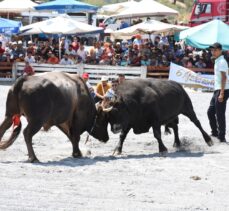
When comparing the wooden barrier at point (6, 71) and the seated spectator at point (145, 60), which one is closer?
the seated spectator at point (145, 60)

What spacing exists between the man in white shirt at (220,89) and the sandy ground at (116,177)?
37cm

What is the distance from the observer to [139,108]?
12555 millimetres

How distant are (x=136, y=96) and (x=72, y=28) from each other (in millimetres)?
14723

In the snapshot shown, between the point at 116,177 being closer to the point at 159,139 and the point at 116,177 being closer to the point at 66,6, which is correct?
the point at 159,139

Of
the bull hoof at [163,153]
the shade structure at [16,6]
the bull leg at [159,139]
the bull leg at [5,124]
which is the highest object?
the bull leg at [5,124]

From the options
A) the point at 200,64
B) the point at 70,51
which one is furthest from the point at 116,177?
the point at 70,51

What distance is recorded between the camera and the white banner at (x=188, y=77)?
81.4 feet

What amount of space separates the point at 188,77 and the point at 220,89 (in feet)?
36.9

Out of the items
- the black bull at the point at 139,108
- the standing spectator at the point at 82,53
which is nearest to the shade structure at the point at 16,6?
the standing spectator at the point at 82,53

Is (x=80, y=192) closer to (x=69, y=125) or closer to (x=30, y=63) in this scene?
(x=69, y=125)

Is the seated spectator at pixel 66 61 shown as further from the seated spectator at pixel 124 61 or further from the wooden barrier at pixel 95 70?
the seated spectator at pixel 124 61

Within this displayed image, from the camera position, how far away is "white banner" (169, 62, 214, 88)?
81.4 ft

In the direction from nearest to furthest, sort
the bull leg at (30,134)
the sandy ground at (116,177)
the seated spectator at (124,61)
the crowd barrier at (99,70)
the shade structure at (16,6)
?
the sandy ground at (116,177)
the bull leg at (30,134)
the crowd barrier at (99,70)
the seated spectator at (124,61)
the shade structure at (16,6)

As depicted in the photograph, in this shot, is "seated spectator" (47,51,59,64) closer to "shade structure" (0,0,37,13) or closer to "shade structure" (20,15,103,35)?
"shade structure" (20,15,103,35)
